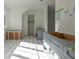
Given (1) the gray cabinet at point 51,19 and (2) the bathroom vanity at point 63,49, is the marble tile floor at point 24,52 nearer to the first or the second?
(2) the bathroom vanity at point 63,49

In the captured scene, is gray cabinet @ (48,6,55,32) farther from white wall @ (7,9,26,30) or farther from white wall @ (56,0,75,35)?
white wall @ (56,0,75,35)

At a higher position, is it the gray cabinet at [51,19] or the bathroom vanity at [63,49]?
the gray cabinet at [51,19]

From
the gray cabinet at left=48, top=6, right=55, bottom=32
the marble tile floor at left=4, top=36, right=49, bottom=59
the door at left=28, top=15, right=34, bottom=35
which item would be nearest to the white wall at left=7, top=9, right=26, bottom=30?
the gray cabinet at left=48, top=6, right=55, bottom=32

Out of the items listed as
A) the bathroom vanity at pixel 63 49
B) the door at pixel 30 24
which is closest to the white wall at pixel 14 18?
the door at pixel 30 24

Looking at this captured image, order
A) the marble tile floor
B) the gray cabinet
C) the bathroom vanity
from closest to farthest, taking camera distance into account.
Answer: the bathroom vanity
the marble tile floor
the gray cabinet

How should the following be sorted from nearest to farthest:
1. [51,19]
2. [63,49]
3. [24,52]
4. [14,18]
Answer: [63,49], [24,52], [14,18], [51,19]

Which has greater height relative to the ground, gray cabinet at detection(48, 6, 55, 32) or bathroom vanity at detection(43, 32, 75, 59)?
gray cabinet at detection(48, 6, 55, 32)

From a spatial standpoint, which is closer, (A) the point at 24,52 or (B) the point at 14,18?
(A) the point at 24,52

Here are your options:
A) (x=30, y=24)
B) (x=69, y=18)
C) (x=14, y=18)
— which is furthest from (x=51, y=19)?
(x=69, y=18)

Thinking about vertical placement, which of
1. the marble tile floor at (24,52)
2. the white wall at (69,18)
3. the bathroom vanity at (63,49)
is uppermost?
the white wall at (69,18)

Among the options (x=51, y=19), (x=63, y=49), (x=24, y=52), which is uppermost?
(x=51, y=19)

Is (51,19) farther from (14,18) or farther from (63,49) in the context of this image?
(63,49)
